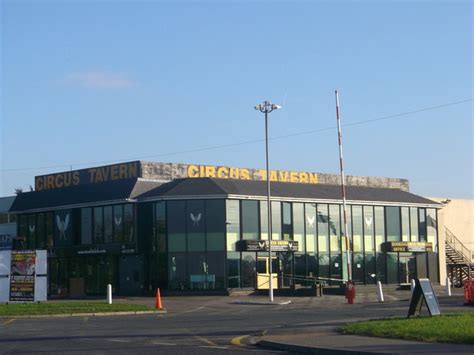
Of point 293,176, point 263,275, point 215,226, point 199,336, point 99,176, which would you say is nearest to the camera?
point 199,336

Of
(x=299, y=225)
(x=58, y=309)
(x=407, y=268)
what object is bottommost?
(x=58, y=309)

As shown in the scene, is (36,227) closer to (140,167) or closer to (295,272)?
(140,167)

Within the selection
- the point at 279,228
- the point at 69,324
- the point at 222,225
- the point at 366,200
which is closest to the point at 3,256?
the point at 69,324

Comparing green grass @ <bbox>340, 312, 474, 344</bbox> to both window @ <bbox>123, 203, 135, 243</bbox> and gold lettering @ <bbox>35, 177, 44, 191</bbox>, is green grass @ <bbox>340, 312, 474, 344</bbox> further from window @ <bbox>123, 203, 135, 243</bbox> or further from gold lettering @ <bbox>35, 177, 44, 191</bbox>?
gold lettering @ <bbox>35, 177, 44, 191</bbox>

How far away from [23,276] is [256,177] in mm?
22467

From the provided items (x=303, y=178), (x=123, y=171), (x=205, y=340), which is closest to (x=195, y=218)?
(x=123, y=171)

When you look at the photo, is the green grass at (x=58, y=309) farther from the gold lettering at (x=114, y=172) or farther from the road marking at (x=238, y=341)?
the gold lettering at (x=114, y=172)

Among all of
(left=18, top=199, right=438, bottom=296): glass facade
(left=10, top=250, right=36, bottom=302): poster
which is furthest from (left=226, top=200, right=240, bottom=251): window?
(left=10, top=250, right=36, bottom=302): poster

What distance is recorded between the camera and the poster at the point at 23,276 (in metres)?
33.6

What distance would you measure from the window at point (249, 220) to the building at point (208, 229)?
6cm

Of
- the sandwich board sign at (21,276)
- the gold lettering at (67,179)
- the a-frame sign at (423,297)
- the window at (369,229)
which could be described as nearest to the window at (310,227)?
the window at (369,229)

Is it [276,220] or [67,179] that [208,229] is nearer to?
[276,220]

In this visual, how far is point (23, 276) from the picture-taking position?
33.7 meters

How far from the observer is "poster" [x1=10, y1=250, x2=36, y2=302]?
33.6 meters
